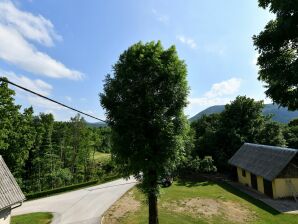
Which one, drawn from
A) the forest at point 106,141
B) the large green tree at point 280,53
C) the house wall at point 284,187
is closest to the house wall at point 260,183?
the house wall at point 284,187

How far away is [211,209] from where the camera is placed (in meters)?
27.8

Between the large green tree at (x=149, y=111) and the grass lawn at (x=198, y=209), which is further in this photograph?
the grass lawn at (x=198, y=209)

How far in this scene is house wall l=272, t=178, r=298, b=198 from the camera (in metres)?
33.2

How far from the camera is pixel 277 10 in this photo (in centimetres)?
1245

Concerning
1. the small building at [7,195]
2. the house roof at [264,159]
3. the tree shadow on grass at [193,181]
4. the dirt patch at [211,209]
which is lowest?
the dirt patch at [211,209]

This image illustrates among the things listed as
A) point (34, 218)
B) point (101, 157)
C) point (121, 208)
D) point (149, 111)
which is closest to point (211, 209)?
point (121, 208)

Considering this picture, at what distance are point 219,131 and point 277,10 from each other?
1628 inches

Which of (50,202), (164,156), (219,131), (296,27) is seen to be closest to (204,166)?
(219,131)

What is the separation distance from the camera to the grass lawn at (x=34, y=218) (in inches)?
993

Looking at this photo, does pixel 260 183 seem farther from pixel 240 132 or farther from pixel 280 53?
pixel 280 53

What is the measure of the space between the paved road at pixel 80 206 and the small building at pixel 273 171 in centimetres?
1794

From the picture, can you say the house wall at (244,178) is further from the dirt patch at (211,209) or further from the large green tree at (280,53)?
the large green tree at (280,53)

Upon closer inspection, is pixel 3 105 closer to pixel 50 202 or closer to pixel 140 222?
pixel 50 202

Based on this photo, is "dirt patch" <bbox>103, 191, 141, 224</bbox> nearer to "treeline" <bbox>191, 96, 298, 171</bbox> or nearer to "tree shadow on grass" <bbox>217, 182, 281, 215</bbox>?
"tree shadow on grass" <bbox>217, 182, 281, 215</bbox>
